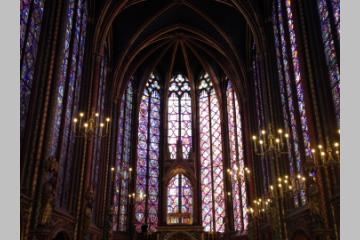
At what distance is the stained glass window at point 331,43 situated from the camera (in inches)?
513

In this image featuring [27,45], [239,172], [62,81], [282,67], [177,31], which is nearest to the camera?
[27,45]

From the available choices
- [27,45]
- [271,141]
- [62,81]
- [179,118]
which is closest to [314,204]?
[271,141]

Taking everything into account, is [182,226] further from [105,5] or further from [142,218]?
[105,5]

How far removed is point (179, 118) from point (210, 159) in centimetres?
482

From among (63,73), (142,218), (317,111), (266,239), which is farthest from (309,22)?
(142,218)

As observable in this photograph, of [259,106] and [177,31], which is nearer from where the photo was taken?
[259,106]

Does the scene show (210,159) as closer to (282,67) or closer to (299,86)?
(282,67)

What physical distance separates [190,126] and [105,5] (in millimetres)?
13920

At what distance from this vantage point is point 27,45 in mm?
12617

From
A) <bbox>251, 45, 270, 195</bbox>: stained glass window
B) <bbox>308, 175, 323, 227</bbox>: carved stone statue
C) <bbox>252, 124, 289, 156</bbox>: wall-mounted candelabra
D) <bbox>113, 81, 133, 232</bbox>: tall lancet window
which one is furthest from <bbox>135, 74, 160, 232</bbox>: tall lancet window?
<bbox>308, 175, 323, 227</bbox>: carved stone statue

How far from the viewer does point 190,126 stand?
32.7m

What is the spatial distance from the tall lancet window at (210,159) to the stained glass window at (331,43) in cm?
1742

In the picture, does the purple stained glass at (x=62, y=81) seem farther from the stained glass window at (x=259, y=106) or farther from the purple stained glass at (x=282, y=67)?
the stained glass window at (x=259, y=106)

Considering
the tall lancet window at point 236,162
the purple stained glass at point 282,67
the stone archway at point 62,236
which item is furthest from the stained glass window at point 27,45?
the tall lancet window at point 236,162
